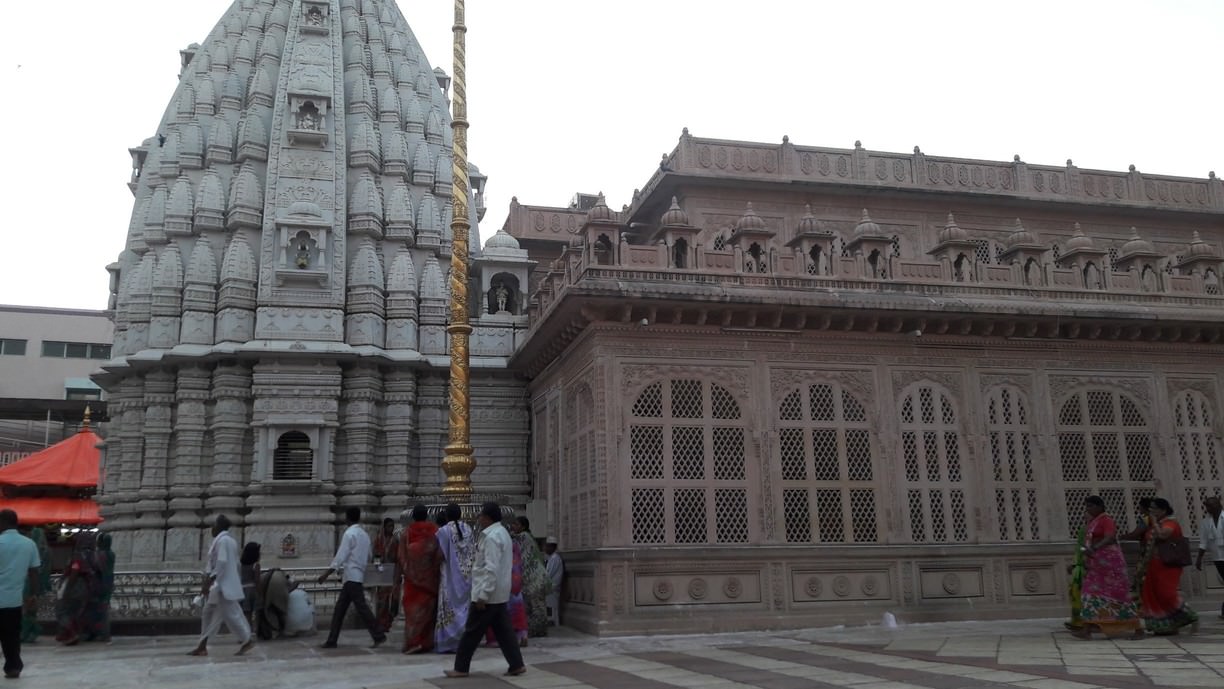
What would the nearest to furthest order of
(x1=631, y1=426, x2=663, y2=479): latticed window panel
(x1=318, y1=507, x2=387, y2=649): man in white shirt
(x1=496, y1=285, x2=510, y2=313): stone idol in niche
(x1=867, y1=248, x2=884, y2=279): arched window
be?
(x1=318, y1=507, x2=387, y2=649): man in white shirt, (x1=631, y1=426, x2=663, y2=479): latticed window panel, (x1=867, y1=248, x2=884, y2=279): arched window, (x1=496, y1=285, x2=510, y2=313): stone idol in niche

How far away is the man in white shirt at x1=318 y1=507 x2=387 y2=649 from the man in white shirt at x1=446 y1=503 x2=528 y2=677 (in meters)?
4.10

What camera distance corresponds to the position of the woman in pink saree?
12109mm

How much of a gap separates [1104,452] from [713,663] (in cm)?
1089

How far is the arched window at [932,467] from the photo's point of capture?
54.9ft

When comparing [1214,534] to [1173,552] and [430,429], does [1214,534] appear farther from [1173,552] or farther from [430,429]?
[430,429]

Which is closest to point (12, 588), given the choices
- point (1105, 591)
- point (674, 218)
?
point (674, 218)

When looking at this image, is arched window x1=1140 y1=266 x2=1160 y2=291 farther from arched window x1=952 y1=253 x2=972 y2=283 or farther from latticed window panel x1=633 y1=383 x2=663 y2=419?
latticed window panel x1=633 y1=383 x2=663 y2=419

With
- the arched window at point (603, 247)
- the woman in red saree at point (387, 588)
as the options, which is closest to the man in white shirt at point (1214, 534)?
the arched window at point (603, 247)

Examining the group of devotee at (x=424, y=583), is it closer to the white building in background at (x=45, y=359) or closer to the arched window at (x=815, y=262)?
the arched window at (x=815, y=262)

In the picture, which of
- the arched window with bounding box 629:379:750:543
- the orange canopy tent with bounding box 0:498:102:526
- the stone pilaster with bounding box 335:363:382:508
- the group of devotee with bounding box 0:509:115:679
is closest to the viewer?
the group of devotee with bounding box 0:509:115:679

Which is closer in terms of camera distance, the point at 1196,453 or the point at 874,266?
the point at 874,266

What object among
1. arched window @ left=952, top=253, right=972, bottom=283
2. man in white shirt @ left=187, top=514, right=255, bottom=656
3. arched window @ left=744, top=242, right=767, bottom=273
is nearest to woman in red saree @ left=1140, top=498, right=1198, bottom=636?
arched window @ left=952, top=253, right=972, bottom=283

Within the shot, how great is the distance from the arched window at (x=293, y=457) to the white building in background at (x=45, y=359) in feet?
117

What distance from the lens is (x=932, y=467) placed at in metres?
17.0
